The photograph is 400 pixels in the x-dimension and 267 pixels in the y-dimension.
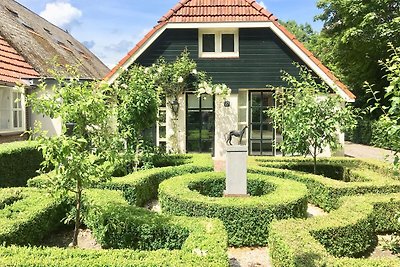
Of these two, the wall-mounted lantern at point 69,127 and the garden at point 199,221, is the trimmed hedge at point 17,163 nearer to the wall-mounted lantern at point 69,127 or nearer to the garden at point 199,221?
the garden at point 199,221

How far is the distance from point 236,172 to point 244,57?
8.55 metres

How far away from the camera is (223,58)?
16.1 meters

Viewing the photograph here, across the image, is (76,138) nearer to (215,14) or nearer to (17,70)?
(215,14)

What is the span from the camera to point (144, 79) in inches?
496

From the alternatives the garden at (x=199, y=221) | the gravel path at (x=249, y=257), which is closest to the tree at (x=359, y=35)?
the garden at (x=199, y=221)

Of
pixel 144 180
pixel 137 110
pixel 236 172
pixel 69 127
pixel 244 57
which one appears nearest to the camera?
pixel 69 127

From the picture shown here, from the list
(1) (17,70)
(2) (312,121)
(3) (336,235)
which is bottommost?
(3) (336,235)

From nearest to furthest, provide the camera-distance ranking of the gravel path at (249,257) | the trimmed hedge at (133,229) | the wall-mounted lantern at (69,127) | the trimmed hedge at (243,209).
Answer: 1. the wall-mounted lantern at (69,127)
2. the trimmed hedge at (133,229)
3. the gravel path at (249,257)
4. the trimmed hedge at (243,209)

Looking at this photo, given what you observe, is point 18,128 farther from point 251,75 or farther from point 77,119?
point 77,119

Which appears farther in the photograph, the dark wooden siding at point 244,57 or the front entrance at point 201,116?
the front entrance at point 201,116

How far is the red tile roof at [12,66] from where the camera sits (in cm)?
1491

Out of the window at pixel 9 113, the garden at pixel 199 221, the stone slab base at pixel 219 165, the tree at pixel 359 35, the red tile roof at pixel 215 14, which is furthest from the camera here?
the tree at pixel 359 35

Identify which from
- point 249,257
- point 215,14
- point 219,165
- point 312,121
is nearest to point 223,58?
point 215,14

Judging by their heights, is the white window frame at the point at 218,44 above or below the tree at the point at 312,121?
above
